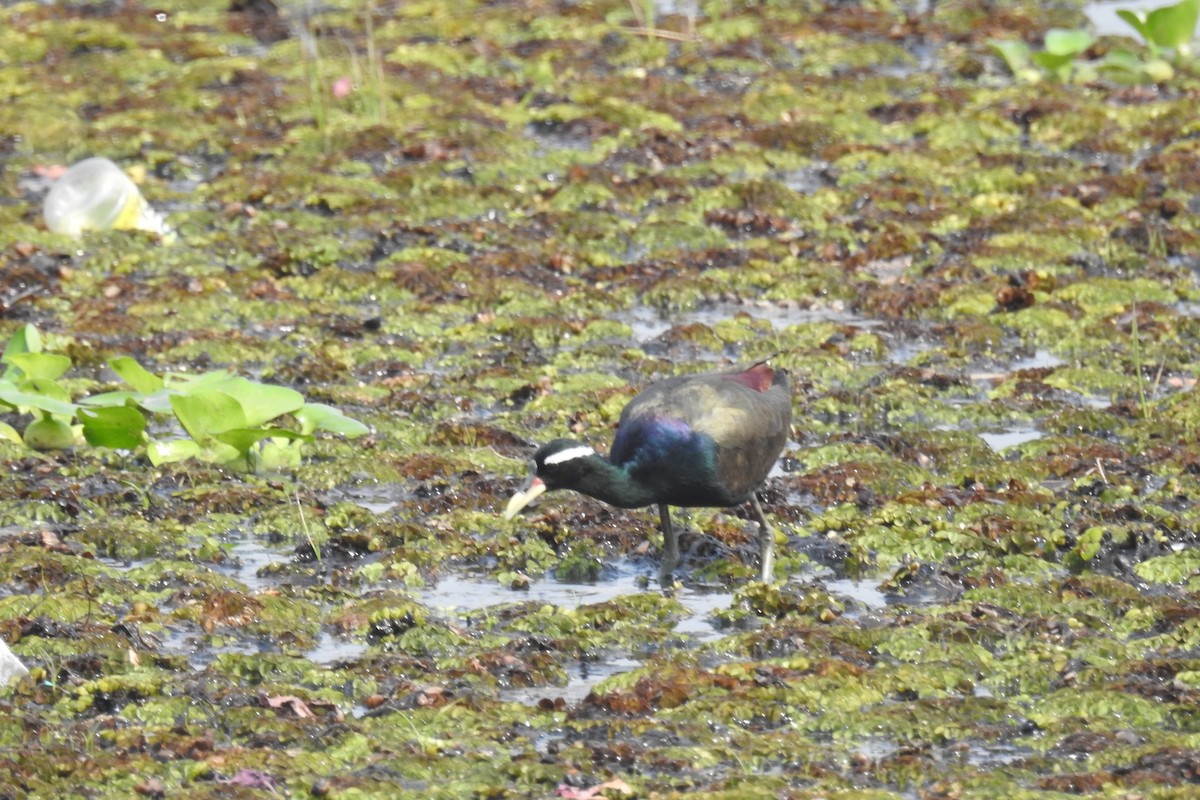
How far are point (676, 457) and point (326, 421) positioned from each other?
94.3 inches

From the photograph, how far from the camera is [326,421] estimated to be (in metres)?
9.70

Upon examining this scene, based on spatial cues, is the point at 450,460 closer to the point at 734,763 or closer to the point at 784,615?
the point at 784,615

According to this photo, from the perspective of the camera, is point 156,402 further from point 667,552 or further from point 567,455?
point 667,552

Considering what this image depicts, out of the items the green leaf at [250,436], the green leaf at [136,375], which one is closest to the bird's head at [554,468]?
the green leaf at [250,436]

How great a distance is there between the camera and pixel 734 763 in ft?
21.2

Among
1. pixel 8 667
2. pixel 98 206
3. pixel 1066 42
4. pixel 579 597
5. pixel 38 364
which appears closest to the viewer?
pixel 8 667

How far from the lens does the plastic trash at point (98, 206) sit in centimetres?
1377

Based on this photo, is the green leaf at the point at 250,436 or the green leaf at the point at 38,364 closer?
the green leaf at the point at 250,436

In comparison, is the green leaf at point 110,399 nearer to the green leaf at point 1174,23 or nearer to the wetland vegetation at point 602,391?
the wetland vegetation at point 602,391

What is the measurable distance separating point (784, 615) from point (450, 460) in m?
2.46

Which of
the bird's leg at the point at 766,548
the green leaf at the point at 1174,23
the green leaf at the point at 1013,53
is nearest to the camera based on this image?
the bird's leg at the point at 766,548

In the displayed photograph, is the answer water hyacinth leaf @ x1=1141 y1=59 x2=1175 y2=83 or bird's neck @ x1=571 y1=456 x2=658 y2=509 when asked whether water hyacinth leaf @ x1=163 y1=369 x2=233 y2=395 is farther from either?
water hyacinth leaf @ x1=1141 y1=59 x2=1175 y2=83

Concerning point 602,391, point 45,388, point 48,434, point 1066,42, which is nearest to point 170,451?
point 48,434

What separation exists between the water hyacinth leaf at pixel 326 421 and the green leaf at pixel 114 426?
2.54 ft
